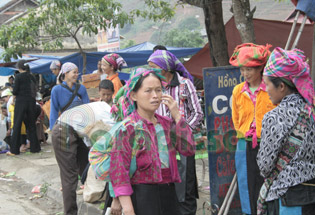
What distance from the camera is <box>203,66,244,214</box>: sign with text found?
14.8 ft

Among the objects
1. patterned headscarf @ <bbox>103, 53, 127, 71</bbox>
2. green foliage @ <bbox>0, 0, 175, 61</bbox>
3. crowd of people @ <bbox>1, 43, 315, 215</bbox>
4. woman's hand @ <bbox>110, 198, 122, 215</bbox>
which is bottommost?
woman's hand @ <bbox>110, 198, 122, 215</bbox>

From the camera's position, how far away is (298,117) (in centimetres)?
293

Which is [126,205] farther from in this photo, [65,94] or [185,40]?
[185,40]

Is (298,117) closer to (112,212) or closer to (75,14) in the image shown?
(112,212)

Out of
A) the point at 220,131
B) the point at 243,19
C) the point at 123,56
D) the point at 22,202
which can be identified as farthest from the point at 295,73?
the point at 123,56

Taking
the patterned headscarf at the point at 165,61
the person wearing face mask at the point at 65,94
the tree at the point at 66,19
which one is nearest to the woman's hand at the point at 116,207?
the patterned headscarf at the point at 165,61

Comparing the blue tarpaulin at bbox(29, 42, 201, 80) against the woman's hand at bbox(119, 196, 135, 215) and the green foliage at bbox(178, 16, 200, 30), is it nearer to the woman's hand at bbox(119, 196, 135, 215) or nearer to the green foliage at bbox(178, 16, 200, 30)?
the woman's hand at bbox(119, 196, 135, 215)

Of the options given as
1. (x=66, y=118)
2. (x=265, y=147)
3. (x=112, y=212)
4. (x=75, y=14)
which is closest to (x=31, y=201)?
(x=66, y=118)

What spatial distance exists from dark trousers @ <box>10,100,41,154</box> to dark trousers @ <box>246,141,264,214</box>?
23.7 ft

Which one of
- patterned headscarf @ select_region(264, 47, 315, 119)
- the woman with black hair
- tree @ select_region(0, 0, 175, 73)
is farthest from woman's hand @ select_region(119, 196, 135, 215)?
tree @ select_region(0, 0, 175, 73)

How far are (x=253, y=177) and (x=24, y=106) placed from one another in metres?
7.28

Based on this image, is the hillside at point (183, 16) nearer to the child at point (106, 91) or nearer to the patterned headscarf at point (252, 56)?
the child at point (106, 91)

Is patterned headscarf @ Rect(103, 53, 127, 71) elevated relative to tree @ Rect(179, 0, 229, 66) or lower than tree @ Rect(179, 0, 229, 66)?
lower

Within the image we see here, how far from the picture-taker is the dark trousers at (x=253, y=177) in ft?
13.6
